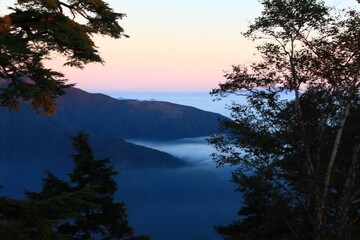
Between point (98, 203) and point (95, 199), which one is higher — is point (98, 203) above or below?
below

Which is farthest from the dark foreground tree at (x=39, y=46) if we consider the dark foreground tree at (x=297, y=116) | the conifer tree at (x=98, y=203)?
the conifer tree at (x=98, y=203)

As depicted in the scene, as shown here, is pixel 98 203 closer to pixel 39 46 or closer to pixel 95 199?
pixel 95 199

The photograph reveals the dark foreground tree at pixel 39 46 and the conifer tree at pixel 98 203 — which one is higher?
the dark foreground tree at pixel 39 46

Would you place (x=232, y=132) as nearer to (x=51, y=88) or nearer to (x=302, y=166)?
(x=302, y=166)

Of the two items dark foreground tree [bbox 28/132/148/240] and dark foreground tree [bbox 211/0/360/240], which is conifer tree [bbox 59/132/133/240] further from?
dark foreground tree [bbox 211/0/360/240]

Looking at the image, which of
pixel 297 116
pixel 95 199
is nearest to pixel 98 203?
pixel 95 199

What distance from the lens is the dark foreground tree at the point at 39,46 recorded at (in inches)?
385

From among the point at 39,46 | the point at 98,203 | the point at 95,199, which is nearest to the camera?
the point at 39,46

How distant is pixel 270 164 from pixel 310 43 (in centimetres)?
503

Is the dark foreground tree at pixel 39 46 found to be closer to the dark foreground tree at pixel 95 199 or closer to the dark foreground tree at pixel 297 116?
the dark foreground tree at pixel 297 116

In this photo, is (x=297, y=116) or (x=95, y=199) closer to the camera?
(x=297, y=116)

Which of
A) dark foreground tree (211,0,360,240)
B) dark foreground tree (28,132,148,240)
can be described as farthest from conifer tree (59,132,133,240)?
dark foreground tree (211,0,360,240)

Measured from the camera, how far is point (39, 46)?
11.1 m

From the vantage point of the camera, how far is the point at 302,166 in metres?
16.0
